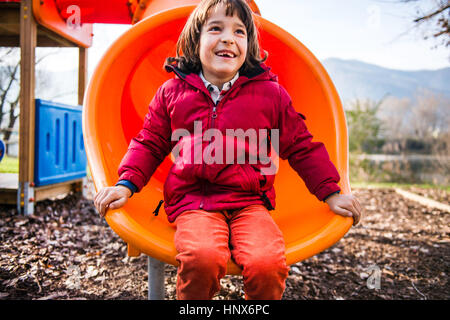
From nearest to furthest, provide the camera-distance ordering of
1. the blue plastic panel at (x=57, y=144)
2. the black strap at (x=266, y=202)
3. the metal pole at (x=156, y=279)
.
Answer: the black strap at (x=266, y=202) < the metal pole at (x=156, y=279) < the blue plastic panel at (x=57, y=144)

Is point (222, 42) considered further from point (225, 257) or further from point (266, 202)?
point (225, 257)

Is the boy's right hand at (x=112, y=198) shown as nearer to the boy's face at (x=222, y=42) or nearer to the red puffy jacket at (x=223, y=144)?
the red puffy jacket at (x=223, y=144)

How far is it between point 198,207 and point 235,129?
31 centimetres

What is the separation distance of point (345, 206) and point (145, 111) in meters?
1.30

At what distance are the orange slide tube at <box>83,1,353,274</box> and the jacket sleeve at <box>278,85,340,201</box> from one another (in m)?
0.14

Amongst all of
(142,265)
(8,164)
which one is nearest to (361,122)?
(8,164)

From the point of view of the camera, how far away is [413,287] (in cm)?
211

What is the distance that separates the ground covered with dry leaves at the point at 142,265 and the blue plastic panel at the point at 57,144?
1.31 ft

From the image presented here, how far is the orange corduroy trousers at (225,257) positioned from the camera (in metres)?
1.06

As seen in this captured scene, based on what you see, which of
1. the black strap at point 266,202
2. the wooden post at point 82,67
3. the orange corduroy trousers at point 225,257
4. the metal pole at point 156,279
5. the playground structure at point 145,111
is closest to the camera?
the orange corduroy trousers at point 225,257

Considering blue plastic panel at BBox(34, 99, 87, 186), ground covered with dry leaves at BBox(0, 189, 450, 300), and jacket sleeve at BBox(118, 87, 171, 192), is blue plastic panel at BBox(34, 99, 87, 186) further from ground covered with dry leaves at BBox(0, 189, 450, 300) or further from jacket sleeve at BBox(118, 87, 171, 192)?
jacket sleeve at BBox(118, 87, 171, 192)

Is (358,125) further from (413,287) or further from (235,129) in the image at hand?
(235,129)

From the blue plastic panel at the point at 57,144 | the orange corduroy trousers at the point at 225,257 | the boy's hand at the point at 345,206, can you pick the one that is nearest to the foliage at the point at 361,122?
the blue plastic panel at the point at 57,144

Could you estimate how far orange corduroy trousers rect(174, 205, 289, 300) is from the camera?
3.47ft
